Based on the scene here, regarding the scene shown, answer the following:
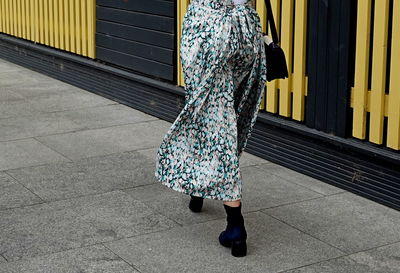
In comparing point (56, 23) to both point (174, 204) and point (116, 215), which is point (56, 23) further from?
point (116, 215)

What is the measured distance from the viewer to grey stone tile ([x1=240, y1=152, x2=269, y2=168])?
7088mm

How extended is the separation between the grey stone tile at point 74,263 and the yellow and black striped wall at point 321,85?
1.98 meters

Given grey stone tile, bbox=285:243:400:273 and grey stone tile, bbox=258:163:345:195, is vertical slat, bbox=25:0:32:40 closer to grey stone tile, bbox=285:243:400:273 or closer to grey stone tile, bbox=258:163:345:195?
grey stone tile, bbox=258:163:345:195

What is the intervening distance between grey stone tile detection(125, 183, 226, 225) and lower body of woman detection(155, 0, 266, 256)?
532 millimetres

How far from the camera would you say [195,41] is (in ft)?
17.0

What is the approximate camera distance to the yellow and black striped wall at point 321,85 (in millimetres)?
5953

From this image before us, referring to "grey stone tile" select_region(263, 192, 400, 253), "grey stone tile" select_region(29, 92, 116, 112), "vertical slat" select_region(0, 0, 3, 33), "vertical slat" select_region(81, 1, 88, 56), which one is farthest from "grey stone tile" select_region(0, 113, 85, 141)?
"vertical slat" select_region(0, 0, 3, 33)

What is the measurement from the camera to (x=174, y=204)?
612cm

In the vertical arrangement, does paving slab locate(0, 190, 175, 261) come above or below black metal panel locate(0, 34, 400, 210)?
below

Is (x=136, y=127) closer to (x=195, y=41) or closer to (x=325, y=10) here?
(x=325, y=10)

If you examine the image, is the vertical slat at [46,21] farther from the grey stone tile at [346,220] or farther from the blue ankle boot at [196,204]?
the grey stone tile at [346,220]

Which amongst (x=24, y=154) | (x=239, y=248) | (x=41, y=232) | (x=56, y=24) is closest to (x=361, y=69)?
(x=239, y=248)

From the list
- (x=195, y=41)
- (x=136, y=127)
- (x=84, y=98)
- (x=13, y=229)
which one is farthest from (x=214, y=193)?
(x=84, y=98)

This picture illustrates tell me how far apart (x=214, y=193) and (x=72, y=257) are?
0.90 m
